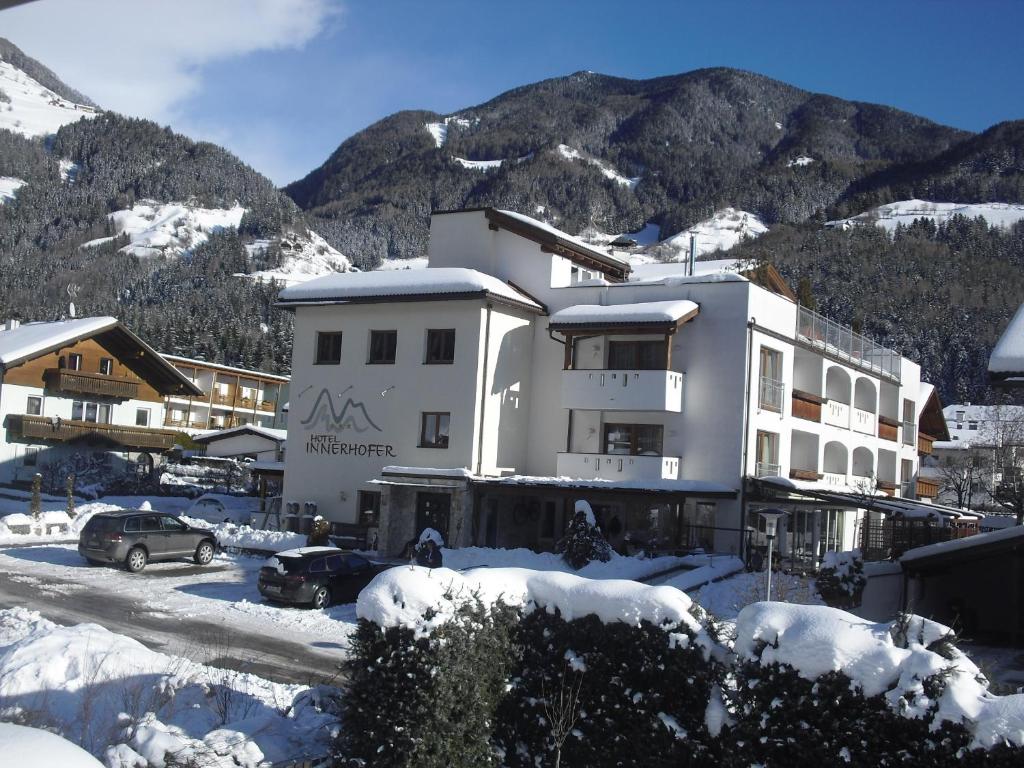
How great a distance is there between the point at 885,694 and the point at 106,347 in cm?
5072

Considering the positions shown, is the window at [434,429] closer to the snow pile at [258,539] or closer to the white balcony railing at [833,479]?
the snow pile at [258,539]

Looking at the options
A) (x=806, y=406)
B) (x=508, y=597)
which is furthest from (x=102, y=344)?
(x=508, y=597)

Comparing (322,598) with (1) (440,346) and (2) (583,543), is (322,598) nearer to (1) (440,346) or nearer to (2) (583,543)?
(2) (583,543)

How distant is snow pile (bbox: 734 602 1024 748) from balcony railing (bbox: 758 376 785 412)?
25.0 meters

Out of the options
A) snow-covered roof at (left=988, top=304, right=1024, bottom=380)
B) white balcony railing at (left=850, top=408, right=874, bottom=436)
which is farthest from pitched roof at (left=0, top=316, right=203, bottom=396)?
snow-covered roof at (left=988, top=304, right=1024, bottom=380)

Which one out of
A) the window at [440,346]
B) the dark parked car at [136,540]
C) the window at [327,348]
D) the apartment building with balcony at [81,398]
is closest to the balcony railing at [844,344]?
the window at [440,346]

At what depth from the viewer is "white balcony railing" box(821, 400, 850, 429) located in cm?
3784

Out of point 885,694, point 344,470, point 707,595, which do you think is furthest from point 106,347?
point 885,694

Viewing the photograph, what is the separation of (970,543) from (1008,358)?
1018cm

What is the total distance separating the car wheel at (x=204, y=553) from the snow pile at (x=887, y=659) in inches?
900

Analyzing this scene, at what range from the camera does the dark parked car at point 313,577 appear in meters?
21.9

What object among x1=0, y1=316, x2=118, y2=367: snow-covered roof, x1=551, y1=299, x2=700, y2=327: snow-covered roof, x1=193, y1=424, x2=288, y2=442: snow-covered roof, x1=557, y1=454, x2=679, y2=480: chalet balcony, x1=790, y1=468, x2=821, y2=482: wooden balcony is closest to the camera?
x1=551, y1=299, x2=700, y2=327: snow-covered roof

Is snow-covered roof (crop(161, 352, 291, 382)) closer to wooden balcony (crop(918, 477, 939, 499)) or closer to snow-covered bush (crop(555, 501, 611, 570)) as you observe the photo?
wooden balcony (crop(918, 477, 939, 499))

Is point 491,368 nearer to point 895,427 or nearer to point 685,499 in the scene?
point 685,499
